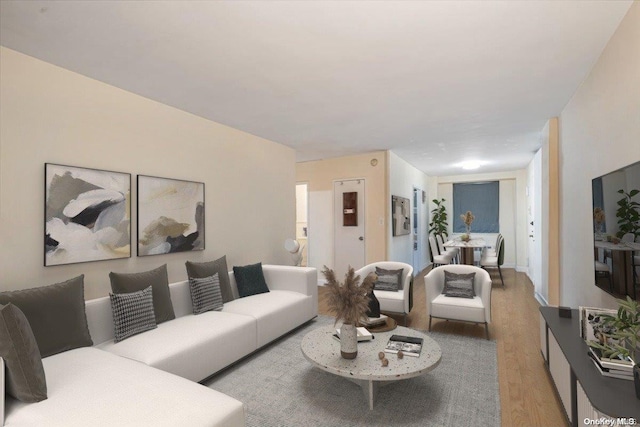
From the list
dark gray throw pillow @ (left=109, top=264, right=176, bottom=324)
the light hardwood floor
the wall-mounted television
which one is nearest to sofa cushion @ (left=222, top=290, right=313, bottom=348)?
dark gray throw pillow @ (left=109, top=264, right=176, bottom=324)

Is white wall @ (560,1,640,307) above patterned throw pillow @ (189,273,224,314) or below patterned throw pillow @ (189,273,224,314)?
above

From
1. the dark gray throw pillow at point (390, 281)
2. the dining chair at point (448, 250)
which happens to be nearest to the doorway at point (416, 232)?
the dining chair at point (448, 250)

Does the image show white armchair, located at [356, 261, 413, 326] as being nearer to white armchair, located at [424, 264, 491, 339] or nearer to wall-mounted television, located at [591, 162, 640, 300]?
white armchair, located at [424, 264, 491, 339]

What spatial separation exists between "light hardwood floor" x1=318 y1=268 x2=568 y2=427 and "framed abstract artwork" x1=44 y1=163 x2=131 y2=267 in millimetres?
2024

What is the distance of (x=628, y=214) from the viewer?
74.5 inches

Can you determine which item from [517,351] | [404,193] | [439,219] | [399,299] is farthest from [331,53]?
[439,219]

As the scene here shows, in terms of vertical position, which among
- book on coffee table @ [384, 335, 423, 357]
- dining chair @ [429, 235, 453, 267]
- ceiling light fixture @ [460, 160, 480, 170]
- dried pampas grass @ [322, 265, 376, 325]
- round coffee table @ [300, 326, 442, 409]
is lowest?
round coffee table @ [300, 326, 442, 409]

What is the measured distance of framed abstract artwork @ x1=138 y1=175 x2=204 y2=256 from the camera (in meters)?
3.18

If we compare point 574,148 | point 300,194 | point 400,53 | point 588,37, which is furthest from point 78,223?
point 300,194

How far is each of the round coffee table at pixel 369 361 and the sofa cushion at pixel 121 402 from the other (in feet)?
2.58

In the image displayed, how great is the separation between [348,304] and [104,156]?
2481 millimetres

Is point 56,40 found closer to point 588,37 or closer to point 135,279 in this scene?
point 135,279

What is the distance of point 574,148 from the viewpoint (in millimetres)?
3299

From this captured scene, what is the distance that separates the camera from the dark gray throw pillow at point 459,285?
3.85m
